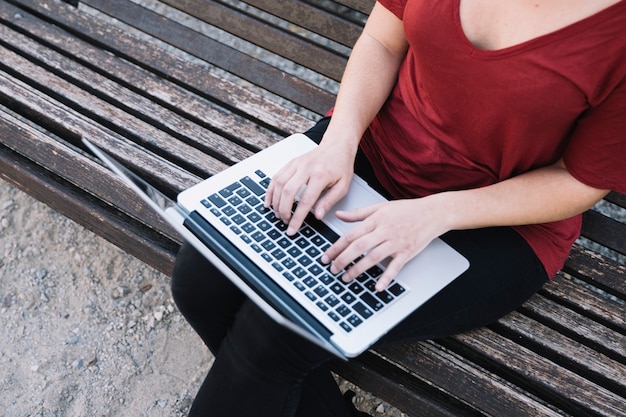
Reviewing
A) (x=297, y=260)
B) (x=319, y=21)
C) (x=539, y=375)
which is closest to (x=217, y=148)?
(x=319, y=21)

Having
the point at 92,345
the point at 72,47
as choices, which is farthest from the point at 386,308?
the point at 72,47

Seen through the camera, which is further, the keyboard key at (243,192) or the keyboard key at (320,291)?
the keyboard key at (243,192)

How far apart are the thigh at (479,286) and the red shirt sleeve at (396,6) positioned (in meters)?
0.50

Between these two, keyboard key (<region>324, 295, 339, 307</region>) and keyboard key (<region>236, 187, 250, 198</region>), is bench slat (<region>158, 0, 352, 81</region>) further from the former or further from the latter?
keyboard key (<region>324, 295, 339, 307</region>)

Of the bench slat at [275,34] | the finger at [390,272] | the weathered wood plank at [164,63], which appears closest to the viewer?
the finger at [390,272]

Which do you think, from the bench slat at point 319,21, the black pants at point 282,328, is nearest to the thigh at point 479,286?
the black pants at point 282,328

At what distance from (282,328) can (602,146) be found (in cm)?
70

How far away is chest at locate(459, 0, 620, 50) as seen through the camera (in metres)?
1.24

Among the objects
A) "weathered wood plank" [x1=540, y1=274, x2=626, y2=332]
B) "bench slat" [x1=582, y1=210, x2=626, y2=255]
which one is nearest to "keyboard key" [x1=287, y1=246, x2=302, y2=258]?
"weathered wood plank" [x1=540, y1=274, x2=626, y2=332]

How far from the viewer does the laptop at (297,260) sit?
51.3 inches

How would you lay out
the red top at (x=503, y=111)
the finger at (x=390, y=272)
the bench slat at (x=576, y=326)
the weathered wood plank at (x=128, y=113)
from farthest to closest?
the weathered wood plank at (x=128, y=113) < the bench slat at (x=576, y=326) < the finger at (x=390, y=272) < the red top at (x=503, y=111)

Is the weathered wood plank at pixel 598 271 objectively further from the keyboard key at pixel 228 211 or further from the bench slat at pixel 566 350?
the keyboard key at pixel 228 211

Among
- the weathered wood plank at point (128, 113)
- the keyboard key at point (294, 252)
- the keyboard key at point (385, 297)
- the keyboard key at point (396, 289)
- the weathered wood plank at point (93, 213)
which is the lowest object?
the weathered wood plank at point (93, 213)

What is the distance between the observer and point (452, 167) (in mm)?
1504
